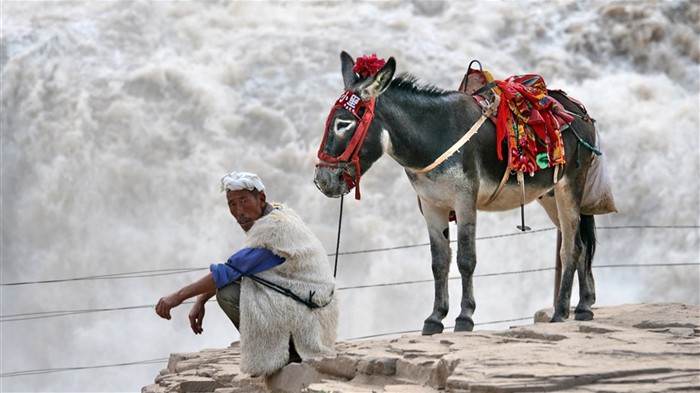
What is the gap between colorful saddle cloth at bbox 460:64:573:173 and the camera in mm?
7098

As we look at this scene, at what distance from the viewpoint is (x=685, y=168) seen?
1586 cm

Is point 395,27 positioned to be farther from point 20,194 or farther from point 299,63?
point 20,194

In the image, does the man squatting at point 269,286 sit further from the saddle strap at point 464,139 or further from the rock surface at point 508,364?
the saddle strap at point 464,139

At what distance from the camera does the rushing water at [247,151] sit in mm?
14516

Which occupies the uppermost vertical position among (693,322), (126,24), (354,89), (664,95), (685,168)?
(126,24)

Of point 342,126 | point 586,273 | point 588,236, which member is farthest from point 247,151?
point 342,126

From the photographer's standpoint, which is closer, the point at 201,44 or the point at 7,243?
the point at 7,243

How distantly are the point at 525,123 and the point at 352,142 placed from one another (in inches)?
45.1

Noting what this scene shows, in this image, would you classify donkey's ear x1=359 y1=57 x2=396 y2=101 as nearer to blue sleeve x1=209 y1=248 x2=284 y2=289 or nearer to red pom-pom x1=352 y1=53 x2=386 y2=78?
red pom-pom x1=352 y1=53 x2=386 y2=78

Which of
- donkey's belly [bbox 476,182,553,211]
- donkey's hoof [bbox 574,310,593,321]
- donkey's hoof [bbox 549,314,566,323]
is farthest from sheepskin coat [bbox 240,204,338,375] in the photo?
donkey's hoof [bbox 574,310,593,321]

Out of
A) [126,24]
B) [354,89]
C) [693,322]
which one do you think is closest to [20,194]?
[126,24]

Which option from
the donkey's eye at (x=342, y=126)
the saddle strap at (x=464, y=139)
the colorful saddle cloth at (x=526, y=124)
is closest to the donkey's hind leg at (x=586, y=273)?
the colorful saddle cloth at (x=526, y=124)

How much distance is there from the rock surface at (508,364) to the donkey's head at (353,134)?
2.91 ft

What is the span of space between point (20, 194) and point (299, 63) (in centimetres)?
428
